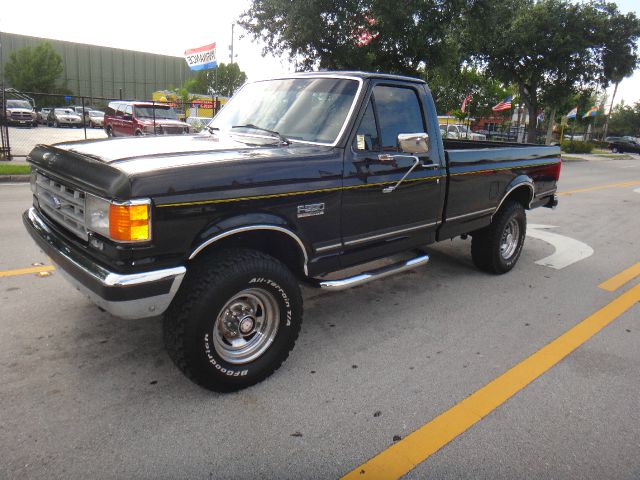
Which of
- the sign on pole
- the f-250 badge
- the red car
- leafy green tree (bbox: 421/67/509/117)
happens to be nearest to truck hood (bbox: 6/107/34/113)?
the sign on pole

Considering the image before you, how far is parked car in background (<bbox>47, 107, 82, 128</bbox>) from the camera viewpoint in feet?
113

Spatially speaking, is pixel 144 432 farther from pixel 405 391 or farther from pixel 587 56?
pixel 587 56

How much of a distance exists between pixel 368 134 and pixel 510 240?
2877 millimetres

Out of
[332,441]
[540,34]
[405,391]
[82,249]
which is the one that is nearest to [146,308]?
[82,249]

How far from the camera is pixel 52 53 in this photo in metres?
57.9

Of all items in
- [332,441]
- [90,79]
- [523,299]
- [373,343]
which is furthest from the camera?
[90,79]

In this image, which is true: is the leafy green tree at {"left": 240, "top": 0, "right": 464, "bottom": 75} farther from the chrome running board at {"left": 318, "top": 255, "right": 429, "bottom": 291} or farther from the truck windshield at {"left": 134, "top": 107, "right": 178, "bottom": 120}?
the chrome running board at {"left": 318, "top": 255, "right": 429, "bottom": 291}

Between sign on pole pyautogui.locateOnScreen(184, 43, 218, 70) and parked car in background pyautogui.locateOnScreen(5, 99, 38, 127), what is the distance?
11.4 metres

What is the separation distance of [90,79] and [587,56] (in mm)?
68226

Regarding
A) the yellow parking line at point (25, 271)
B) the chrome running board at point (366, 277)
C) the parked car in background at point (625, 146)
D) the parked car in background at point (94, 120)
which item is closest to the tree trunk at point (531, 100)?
the parked car in background at point (625, 146)

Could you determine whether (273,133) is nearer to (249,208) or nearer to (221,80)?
(249,208)

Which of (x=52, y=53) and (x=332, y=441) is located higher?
(x=52, y=53)

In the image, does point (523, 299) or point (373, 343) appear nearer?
point (373, 343)

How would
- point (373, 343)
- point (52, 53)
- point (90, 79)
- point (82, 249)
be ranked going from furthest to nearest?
point (90, 79), point (52, 53), point (373, 343), point (82, 249)
